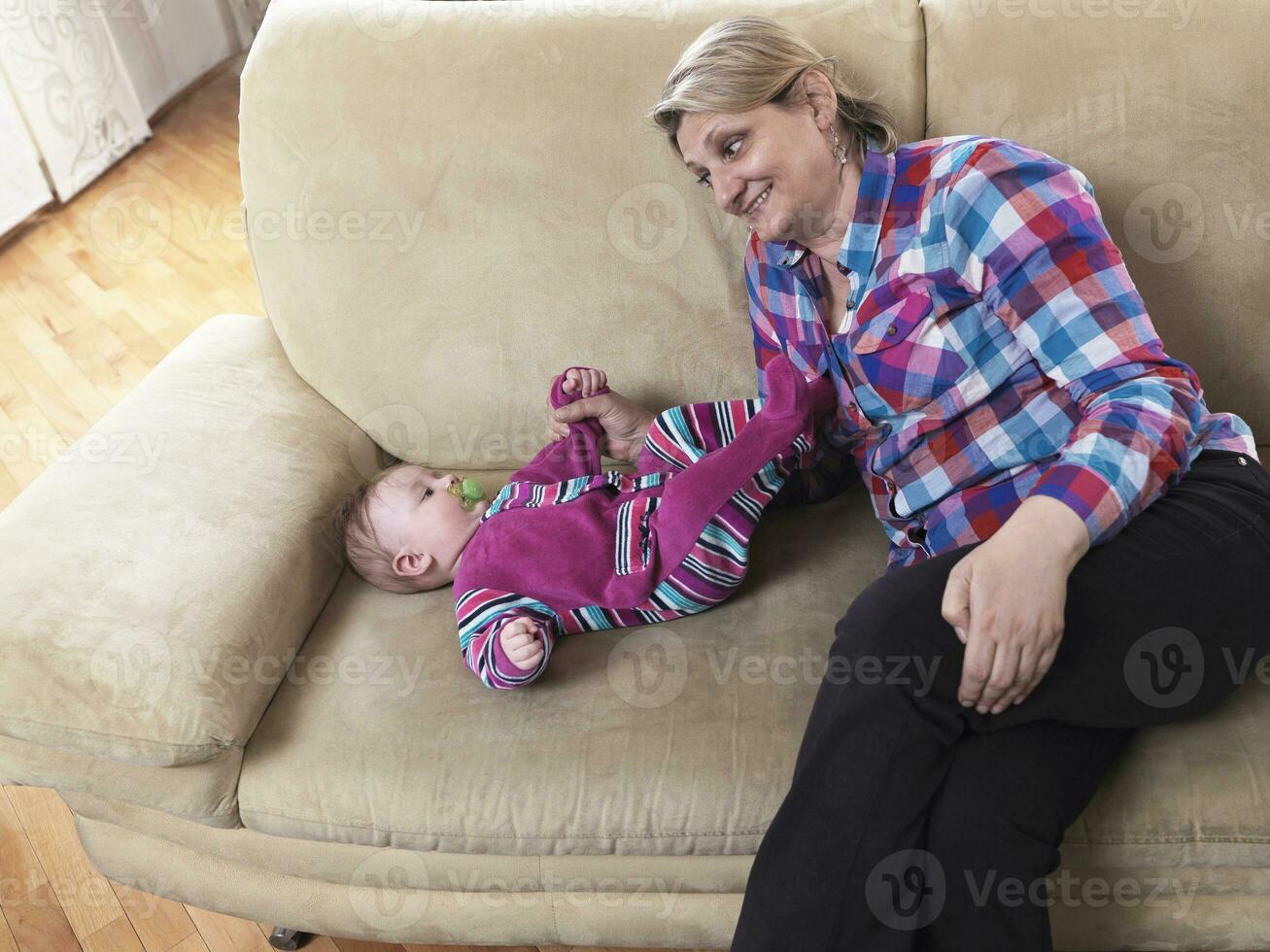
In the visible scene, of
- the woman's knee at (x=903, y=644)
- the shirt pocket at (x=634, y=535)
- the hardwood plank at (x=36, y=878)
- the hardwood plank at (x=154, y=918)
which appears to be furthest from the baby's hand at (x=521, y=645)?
the hardwood plank at (x=36, y=878)

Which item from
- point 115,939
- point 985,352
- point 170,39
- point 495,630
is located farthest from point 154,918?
point 170,39

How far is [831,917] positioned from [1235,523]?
575 millimetres

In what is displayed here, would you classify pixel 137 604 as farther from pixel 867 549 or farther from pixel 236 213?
pixel 236 213

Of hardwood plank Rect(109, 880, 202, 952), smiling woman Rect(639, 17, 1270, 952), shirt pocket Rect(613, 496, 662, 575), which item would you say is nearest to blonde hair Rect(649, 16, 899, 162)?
smiling woman Rect(639, 17, 1270, 952)

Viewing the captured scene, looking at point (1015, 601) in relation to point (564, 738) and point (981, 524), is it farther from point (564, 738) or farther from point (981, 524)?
point (564, 738)

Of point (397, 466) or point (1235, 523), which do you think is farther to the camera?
point (397, 466)

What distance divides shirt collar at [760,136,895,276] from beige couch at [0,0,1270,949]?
0.29 m

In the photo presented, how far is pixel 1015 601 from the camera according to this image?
102 centimetres

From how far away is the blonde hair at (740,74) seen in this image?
1222 millimetres

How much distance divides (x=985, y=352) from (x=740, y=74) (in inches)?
16.5

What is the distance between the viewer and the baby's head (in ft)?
4.93

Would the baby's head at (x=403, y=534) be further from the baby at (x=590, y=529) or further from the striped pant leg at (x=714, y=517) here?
the striped pant leg at (x=714, y=517)

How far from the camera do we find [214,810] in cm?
130

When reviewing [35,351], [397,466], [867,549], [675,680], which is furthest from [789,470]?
[35,351]
